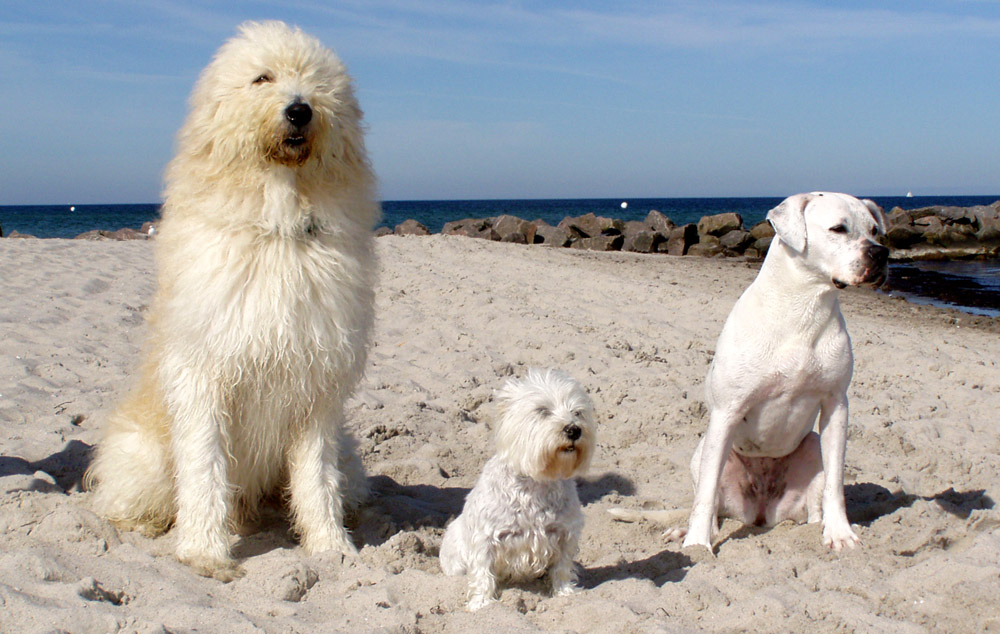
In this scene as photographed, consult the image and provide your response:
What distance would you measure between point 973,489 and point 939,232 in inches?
1036

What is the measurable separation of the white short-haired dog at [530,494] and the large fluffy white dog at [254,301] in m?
0.86

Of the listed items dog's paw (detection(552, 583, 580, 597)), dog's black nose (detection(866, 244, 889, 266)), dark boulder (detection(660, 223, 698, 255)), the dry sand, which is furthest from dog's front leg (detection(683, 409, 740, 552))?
dark boulder (detection(660, 223, 698, 255))

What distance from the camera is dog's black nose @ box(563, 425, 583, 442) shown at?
3.17 meters

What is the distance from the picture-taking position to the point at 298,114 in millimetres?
3318

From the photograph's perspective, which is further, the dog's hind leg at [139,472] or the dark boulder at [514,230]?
the dark boulder at [514,230]

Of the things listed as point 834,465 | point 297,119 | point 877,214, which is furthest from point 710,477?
point 297,119

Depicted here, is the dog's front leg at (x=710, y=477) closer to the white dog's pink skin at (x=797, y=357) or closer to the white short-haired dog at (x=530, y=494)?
the white dog's pink skin at (x=797, y=357)

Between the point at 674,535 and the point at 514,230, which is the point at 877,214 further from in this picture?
the point at 514,230

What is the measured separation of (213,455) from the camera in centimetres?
362

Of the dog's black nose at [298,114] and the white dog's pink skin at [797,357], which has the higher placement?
the dog's black nose at [298,114]

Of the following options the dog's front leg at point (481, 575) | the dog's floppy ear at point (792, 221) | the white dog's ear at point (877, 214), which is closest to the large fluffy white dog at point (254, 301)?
the dog's front leg at point (481, 575)

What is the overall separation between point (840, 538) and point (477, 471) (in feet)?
7.50

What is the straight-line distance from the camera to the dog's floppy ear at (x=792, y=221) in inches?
146

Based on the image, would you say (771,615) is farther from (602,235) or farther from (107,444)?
(602,235)
